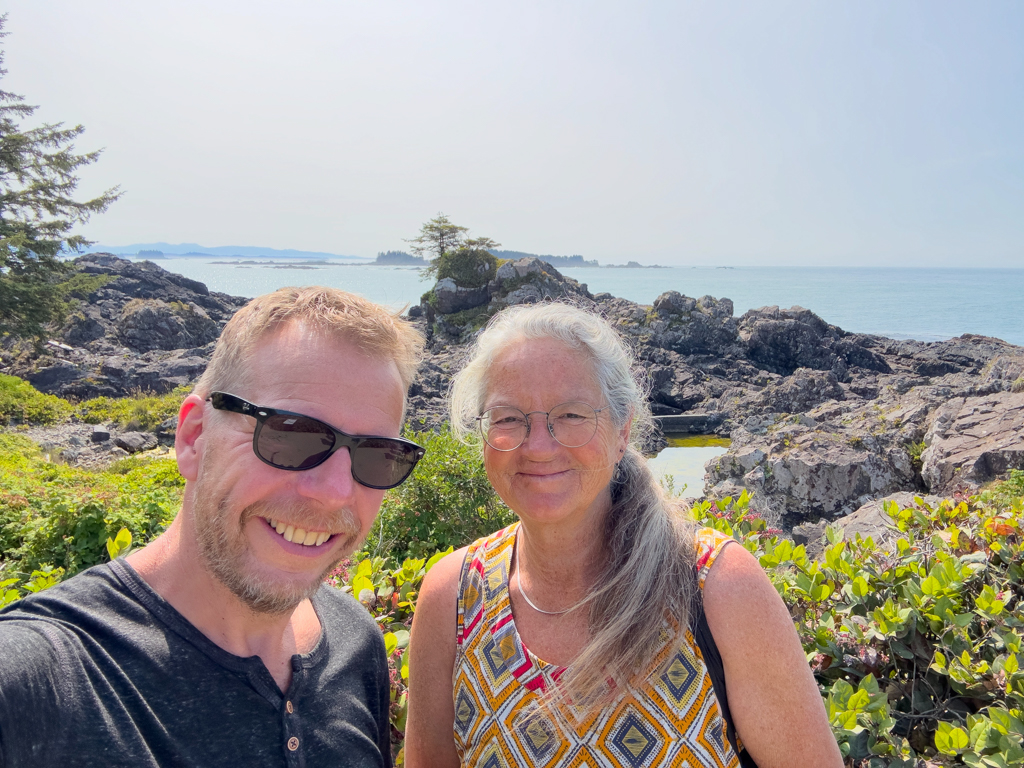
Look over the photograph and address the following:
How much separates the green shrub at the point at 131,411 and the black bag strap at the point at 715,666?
81.1ft

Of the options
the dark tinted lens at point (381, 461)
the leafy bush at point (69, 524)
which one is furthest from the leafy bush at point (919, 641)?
the leafy bush at point (69, 524)

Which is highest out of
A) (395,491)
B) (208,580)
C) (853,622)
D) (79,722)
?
(208,580)

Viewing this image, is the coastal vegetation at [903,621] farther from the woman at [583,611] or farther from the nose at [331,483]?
the nose at [331,483]

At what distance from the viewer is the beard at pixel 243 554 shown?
1.54 metres

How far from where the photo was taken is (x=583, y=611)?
1987 millimetres

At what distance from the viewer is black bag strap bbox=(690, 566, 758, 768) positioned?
169cm

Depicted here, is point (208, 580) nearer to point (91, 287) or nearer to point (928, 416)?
point (928, 416)

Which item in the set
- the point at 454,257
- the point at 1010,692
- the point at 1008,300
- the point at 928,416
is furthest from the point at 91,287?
the point at 1008,300

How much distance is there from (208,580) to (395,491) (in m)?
5.63

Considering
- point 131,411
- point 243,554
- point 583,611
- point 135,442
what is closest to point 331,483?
point 243,554

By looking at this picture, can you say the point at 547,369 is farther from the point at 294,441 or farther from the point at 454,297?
the point at 454,297

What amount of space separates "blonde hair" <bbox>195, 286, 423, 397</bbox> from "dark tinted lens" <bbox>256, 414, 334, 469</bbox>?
0.19 m

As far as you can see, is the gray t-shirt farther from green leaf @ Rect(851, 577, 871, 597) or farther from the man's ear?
green leaf @ Rect(851, 577, 871, 597)

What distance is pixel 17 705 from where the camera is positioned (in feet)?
3.85
